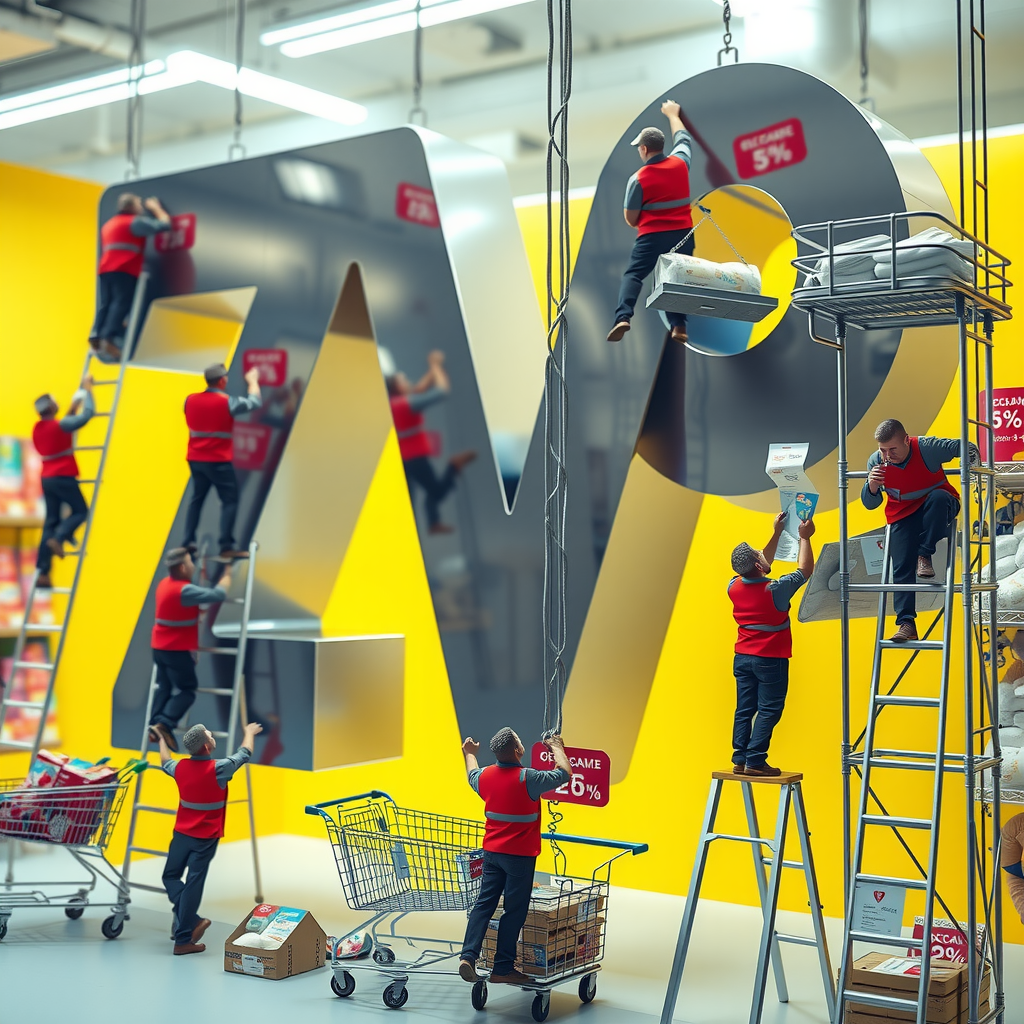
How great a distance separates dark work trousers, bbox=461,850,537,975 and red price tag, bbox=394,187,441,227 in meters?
Result: 3.24

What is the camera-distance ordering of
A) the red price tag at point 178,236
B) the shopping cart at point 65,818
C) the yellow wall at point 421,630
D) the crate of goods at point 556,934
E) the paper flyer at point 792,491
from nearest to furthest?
the paper flyer at point 792,491, the crate of goods at point 556,934, the shopping cart at point 65,818, the yellow wall at point 421,630, the red price tag at point 178,236

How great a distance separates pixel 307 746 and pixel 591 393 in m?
2.47

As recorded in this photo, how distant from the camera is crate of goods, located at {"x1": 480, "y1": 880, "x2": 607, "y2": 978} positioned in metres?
5.91

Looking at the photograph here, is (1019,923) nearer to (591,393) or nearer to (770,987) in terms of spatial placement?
(770,987)

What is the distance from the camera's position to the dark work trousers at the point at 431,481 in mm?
6945

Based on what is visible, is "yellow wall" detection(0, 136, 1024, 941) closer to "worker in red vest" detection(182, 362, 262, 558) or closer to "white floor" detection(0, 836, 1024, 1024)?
"white floor" detection(0, 836, 1024, 1024)

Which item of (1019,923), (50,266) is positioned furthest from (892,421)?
(50,266)

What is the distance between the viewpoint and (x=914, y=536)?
538 cm

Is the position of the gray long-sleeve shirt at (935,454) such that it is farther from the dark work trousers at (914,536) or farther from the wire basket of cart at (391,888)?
the wire basket of cart at (391,888)

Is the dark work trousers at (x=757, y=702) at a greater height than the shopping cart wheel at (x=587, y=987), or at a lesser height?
greater

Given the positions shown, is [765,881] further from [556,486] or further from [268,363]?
[268,363]

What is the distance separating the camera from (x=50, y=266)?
9539mm

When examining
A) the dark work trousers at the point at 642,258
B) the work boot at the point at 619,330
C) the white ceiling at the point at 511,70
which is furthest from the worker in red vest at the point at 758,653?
the white ceiling at the point at 511,70

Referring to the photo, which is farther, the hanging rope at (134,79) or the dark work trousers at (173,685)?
the hanging rope at (134,79)
